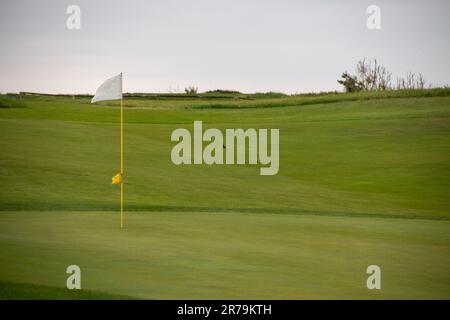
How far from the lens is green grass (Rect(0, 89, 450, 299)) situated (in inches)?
324

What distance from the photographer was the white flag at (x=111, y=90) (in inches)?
511

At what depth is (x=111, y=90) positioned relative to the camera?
42.8 ft

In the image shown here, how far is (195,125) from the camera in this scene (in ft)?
116

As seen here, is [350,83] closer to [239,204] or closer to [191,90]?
[191,90]

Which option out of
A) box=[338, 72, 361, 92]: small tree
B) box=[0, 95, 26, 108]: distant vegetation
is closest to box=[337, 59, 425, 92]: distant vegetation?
box=[338, 72, 361, 92]: small tree

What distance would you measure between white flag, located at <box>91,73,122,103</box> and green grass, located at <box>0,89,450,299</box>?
6.72ft

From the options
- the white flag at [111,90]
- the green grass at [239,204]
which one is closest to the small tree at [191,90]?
the green grass at [239,204]

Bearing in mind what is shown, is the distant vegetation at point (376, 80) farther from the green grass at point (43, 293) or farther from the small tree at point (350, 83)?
the green grass at point (43, 293)

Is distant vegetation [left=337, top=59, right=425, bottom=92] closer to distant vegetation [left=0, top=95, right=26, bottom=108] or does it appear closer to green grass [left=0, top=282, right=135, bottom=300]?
distant vegetation [left=0, top=95, right=26, bottom=108]

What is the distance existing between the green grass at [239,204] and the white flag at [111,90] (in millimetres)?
2047

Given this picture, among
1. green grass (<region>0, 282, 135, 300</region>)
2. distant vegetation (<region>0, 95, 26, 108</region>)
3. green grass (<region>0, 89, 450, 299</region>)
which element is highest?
distant vegetation (<region>0, 95, 26, 108</region>)

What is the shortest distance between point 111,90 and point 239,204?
21.7 feet
